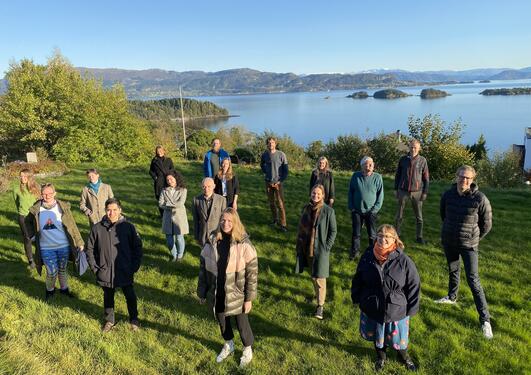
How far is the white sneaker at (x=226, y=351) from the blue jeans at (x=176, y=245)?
2.87 metres

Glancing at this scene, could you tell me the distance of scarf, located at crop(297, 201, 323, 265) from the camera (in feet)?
16.2

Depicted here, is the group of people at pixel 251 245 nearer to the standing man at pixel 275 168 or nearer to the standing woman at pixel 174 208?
the standing woman at pixel 174 208

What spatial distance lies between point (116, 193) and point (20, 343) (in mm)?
8558

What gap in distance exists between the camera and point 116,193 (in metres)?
Result: 12.2

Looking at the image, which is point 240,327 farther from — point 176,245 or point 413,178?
point 413,178

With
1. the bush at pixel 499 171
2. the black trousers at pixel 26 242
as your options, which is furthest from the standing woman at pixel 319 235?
the bush at pixel 499 171

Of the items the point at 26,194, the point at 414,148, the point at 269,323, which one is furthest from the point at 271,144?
the point at 26,194

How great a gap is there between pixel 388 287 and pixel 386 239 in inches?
20.1

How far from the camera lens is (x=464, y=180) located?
466 centimetres

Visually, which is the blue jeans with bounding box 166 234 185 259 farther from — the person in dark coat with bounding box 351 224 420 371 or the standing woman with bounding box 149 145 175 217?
the person in dark coat with bounding box 351 224 420 371

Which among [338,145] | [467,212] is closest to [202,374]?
[467,212]

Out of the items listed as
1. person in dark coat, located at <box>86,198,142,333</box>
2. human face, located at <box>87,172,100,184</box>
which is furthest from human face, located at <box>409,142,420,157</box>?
human face, located at <box>87,172,100,184</box>

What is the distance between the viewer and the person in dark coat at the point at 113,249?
450cm

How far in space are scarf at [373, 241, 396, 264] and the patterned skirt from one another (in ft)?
2.38
